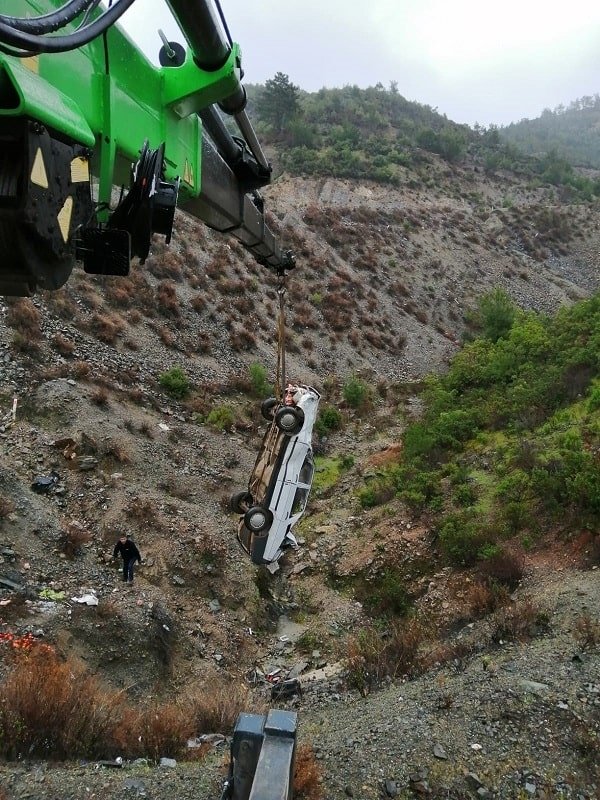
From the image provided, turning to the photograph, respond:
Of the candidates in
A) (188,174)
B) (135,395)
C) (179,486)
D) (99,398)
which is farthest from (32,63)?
(135,395)

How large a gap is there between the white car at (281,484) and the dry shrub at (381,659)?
160cm

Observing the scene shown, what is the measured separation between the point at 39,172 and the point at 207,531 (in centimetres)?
845

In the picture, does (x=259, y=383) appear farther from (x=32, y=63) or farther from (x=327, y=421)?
(x=32, y=63)

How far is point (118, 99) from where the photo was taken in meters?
2.53

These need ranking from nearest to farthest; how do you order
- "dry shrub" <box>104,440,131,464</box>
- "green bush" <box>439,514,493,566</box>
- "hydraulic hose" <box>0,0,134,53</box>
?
"hydraulic hose" <box>0,0,134,53</box>
"green bush" <box>439,514,493,566</box>
"dry shrub" <box>104,440,131,464</box>

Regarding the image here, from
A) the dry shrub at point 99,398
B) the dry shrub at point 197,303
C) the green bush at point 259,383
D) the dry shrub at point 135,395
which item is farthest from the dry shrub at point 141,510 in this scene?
the dry shrub at point 197,303

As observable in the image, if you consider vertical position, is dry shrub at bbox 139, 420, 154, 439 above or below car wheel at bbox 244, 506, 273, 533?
below

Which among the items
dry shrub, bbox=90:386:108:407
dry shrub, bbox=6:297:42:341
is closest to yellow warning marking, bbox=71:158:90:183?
→ dry shrub, bbox=90:386:108:407

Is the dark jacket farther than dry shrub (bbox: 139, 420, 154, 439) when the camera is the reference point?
No

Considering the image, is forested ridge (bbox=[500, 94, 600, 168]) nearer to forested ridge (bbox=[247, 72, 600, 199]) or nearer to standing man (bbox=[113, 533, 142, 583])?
forested ridge (bbox=[247, 72, 600, 199])

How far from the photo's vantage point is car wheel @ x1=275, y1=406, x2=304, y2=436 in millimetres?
6031

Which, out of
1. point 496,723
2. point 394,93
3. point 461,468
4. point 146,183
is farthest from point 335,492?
point 394,93

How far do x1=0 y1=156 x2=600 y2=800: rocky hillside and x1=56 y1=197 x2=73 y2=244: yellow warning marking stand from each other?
391 centimetres

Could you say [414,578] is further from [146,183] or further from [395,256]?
[395,256]
